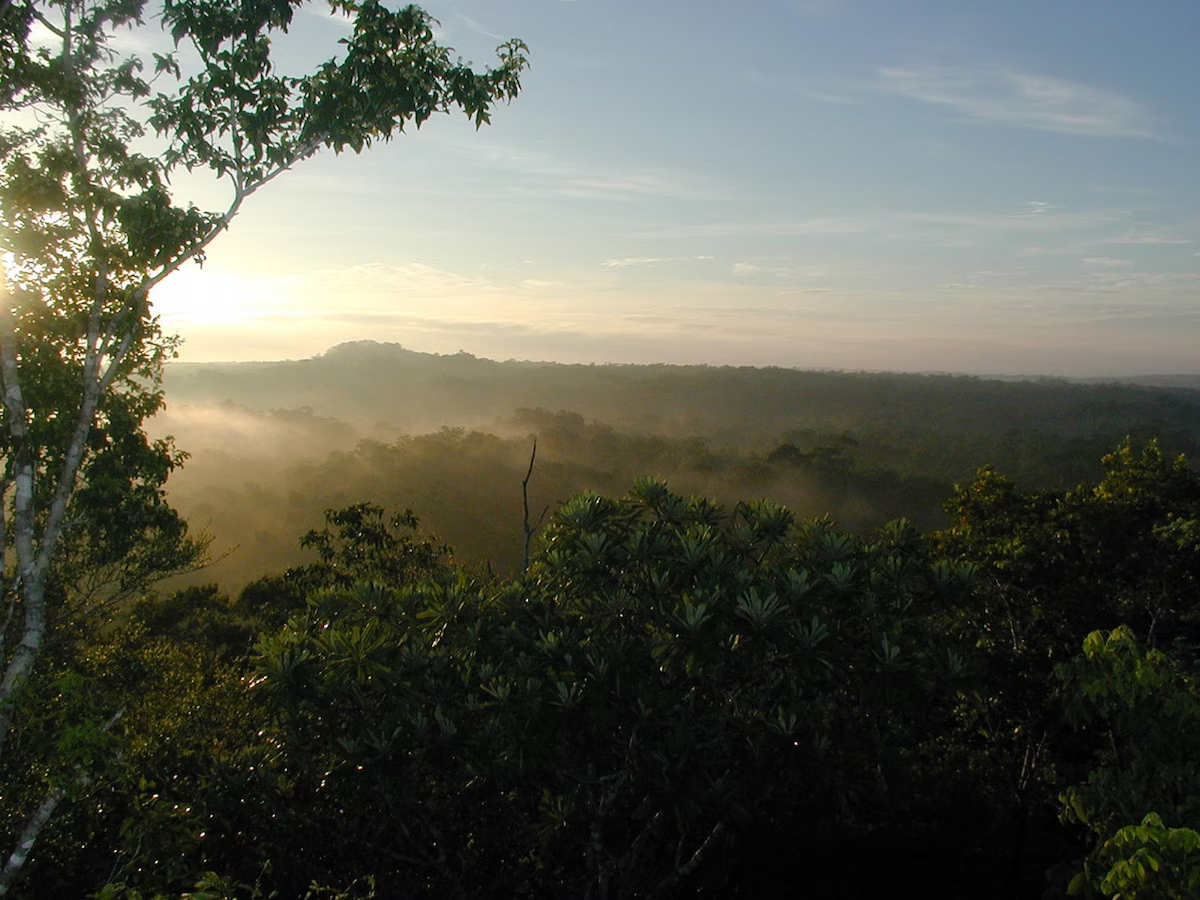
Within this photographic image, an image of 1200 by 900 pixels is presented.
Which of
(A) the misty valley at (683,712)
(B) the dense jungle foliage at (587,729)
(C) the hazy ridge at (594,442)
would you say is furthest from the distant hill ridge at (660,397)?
(B) the dense jungle foliage at (587,729)

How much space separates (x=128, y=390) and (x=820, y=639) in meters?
8.58

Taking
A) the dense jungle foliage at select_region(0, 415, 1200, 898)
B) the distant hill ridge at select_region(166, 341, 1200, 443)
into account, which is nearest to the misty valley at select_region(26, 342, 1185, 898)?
the dense jungle foliage at select_region(0, 415, 1200, 898)

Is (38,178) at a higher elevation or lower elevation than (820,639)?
higher

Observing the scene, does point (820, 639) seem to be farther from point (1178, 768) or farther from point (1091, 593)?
point (1091, 593)

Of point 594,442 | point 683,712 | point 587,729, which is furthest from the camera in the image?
point 594,442

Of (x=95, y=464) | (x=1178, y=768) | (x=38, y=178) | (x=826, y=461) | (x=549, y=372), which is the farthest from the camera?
(x=549, y=372)

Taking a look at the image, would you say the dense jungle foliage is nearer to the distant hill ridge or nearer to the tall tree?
the tall tree

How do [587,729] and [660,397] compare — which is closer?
[587,729]

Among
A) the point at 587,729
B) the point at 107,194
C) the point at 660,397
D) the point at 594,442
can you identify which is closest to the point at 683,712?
the point at 587,729

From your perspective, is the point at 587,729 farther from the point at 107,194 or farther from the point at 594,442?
the point at 594,442

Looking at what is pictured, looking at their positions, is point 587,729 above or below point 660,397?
below

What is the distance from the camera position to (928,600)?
25.1ft

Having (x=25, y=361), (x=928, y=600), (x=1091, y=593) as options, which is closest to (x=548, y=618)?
(x=928, y=600)

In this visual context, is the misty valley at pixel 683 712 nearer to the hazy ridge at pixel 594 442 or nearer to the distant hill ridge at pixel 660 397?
the hazy ridge at pixel 594 442
